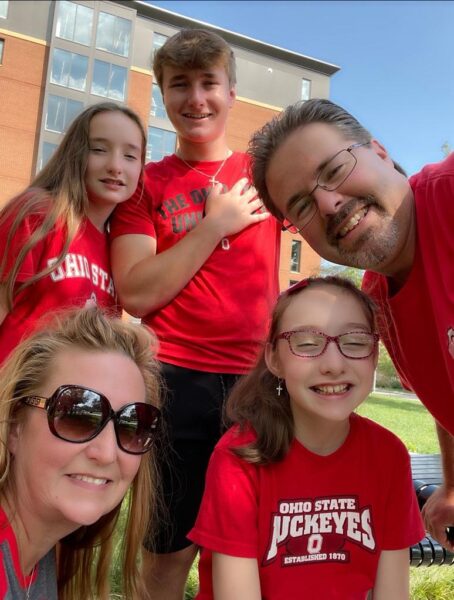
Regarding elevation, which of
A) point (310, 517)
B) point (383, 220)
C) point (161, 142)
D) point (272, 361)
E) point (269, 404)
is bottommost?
point (310, 517)

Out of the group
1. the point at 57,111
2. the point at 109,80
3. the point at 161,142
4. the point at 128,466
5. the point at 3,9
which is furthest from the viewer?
the point at 109,80

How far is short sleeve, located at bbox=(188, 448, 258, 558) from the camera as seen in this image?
1.63 meters

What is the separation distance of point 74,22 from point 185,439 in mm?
30491

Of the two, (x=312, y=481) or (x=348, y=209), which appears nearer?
(x=312, y=481)

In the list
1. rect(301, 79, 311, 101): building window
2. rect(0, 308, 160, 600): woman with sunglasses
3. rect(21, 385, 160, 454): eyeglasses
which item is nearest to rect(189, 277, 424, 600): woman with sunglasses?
rect(0, 308, 160, 600): woman with sunglasses

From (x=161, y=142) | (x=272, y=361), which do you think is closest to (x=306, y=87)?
(x=161, y=142)

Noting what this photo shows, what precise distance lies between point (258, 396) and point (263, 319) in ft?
1.62

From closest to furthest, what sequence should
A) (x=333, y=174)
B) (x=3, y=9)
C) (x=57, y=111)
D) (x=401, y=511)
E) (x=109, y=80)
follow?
(x=401, y=511), (x=333, y=174), (x=3, y=9), (x=57, y=111), (x=109, y=80)

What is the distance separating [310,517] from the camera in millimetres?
1702

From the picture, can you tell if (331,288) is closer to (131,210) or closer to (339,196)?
(339,196)

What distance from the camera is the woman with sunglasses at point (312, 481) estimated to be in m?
1.65

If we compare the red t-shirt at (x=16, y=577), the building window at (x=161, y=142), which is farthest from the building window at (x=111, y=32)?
the red t-shirt at (x=16, y=577)

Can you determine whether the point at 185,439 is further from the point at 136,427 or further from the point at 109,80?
the point at 109,80

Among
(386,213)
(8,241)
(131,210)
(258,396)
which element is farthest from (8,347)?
(386,213)
